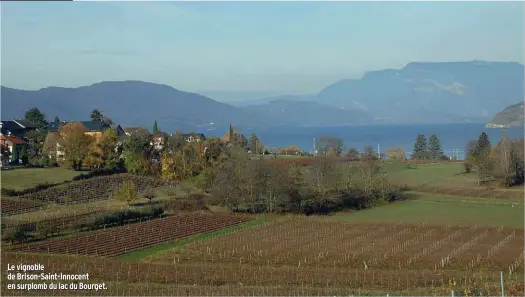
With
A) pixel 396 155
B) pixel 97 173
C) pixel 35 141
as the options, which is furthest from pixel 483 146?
pixel 35 141

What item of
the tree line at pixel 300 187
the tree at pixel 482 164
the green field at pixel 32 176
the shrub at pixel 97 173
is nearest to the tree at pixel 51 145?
the green field at pixel 32 176

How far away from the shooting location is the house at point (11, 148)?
41359 millimetres

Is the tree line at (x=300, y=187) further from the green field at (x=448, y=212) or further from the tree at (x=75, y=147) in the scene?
the tree at (x=75, y=147)

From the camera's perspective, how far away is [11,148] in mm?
42188

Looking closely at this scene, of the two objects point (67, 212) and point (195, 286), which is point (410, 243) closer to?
point (195, 286)

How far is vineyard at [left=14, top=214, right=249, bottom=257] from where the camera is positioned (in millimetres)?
20078

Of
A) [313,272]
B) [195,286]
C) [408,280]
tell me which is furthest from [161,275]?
[408,280]

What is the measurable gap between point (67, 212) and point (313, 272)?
15161 mm

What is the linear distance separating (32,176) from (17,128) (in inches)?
629

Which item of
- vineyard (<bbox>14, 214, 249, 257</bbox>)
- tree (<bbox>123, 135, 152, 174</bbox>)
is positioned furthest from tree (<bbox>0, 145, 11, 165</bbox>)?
vineyard (<bbox>14, 214, 249, 257</bbox>)

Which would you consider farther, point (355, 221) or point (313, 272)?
point (355, 221)

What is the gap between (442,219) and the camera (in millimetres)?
26906

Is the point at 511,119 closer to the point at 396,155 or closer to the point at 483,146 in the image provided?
the point at 396,155

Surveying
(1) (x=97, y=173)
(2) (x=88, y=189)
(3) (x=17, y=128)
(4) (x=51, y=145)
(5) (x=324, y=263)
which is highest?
(3) (x=17, y=128)
